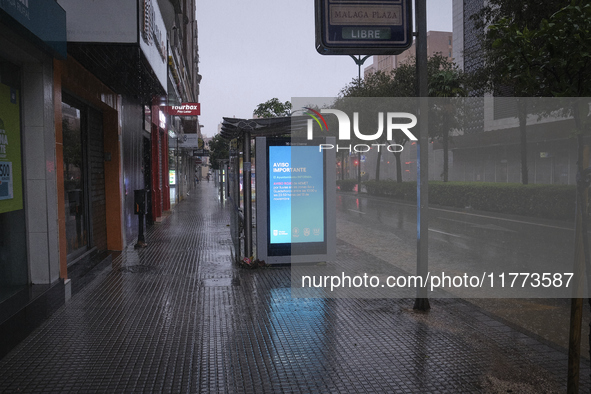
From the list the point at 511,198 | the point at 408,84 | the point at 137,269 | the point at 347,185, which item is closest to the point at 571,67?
the point at 137,269

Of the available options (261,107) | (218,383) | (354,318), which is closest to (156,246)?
(354,318)

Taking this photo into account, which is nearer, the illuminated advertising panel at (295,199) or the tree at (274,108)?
the illuminated advertising panel at (295,199)

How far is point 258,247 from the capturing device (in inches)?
354

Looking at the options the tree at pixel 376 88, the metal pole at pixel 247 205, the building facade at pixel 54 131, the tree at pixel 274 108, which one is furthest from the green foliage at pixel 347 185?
the metal pole at pixel 247 205

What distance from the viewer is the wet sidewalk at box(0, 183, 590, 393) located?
400 cm

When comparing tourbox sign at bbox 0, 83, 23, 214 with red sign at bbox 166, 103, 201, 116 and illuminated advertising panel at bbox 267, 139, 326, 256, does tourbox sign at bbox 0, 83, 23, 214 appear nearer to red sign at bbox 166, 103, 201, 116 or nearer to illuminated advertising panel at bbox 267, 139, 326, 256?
Result: illuminated advertising panel at bbox 267, 139, 326, 256

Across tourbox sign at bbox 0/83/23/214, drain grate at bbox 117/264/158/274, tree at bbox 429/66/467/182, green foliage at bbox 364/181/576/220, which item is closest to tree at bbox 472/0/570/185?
green foliage at bbox 364/181/576/220

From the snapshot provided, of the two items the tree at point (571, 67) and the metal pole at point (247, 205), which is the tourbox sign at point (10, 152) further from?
the tree at point (571, 67)

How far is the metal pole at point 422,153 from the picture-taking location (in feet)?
18.7

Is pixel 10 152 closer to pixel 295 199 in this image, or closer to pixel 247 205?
pixel 247 205

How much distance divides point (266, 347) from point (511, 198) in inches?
666

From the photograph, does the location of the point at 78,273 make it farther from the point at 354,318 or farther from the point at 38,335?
the point at 354,318

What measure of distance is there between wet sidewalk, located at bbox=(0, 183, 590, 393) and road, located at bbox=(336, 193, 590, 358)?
1.79 feet

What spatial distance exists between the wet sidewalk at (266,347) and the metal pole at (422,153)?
52 centimetres
